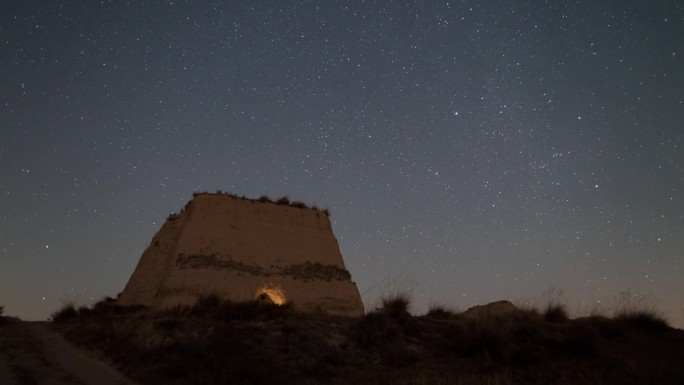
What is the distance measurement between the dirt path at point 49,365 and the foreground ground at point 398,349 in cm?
47

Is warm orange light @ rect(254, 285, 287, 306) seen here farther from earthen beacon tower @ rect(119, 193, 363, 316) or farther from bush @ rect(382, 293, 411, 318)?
bush @ rect(382, 293, 411, 318)

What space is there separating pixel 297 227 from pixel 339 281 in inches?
162

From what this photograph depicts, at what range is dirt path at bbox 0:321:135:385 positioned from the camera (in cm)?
962

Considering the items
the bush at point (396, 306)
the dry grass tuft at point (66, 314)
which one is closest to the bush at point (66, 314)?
the dry grass tuft at point (66, 314)

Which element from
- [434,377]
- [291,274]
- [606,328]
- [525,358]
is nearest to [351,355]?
[434,377]

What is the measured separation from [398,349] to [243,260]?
52.1 ft

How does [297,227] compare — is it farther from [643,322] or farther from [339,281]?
[643,322]

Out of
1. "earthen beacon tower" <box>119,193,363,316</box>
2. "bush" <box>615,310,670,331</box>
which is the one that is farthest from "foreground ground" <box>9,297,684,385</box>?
"earthen beacon tower" <box>119,193,363,316</box>

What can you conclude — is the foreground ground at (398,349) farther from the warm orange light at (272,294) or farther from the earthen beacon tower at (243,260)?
the warm orange light at (272,294)

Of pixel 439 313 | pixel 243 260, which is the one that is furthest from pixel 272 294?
pixel 439 313

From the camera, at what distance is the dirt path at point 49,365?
9625 mm

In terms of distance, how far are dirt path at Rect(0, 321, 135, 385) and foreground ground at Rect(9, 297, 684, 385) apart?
1.53ft

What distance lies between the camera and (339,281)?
28.2 meters

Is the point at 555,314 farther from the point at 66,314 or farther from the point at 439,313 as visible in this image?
the point at 66,314
